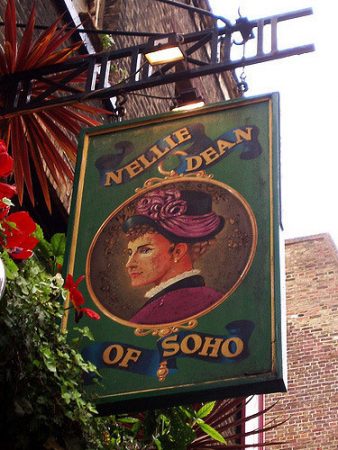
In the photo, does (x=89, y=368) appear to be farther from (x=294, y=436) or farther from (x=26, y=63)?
(x=294, y=436)

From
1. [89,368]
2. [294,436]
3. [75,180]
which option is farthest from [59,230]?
[294,436]

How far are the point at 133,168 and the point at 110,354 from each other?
1.47 metres

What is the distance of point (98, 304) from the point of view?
6.82 meters

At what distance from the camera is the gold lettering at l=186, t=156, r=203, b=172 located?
7.38m

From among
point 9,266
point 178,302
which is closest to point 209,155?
point 178,302

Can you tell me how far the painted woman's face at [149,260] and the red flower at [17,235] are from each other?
77 centimetres

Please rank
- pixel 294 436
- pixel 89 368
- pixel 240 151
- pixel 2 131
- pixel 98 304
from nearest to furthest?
pixel 89 368 → pixel 98 304 → pixel 240 151 → pixel 2 131 → pixel 294 436

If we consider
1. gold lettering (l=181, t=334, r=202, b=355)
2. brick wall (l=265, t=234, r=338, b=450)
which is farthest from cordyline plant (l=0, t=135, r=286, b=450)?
brick wall (l=265, t=234, r=338, b=450)

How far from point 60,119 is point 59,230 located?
145 cm

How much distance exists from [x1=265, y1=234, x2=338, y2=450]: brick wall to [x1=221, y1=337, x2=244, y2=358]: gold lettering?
40.7 feet

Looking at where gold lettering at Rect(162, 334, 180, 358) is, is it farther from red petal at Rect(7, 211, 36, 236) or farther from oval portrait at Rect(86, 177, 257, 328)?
red petal at Rect(7, 211, 36, 236)

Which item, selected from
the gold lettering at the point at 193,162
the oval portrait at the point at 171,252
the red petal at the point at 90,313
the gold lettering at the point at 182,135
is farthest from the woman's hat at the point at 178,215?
the red petal at the point at 90,313

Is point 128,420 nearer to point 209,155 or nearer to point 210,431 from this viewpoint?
point 210,431

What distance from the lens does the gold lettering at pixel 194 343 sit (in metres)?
6.35
